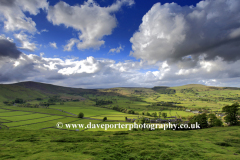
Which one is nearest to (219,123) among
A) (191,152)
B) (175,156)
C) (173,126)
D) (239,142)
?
(173,126)

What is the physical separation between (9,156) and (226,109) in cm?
10326

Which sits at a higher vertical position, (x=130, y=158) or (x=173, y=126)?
(x=130, y=158)

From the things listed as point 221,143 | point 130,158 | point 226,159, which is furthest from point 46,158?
point 221,143

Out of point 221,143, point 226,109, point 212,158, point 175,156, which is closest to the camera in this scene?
point 212,158

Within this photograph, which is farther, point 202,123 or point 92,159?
point 202,123

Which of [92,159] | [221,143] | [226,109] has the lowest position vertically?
[221,143]

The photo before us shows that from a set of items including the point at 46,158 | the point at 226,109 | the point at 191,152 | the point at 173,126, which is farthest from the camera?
the point at 173,126

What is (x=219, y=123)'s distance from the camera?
68.6m

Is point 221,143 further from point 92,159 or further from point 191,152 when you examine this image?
point 92,159

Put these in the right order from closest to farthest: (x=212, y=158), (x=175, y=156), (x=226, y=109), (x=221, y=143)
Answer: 1. (x=212, y=158)
2. (x=175, y=156)
3. (x=221, y=143)
4. (x=226, y=109)

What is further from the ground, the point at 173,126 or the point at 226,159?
the point at 226,159

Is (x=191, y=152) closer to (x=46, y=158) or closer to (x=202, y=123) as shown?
(x=46, y=158)

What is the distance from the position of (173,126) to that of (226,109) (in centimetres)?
3435

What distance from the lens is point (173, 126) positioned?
240ft
